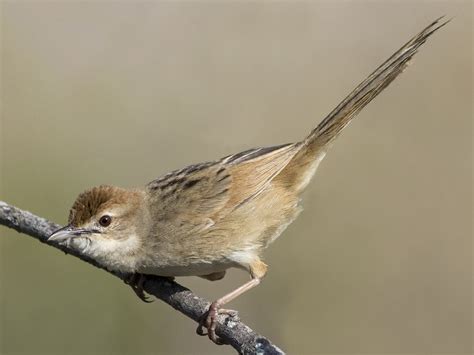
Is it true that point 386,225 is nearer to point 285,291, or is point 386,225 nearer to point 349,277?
point 349,277

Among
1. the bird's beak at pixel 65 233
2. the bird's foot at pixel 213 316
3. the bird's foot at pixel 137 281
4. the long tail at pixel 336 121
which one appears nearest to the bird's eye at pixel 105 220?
the bird's beak at pixel 65 233

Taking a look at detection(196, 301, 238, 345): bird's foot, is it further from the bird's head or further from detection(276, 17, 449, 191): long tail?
detection(276, 17, 449, 191): long tail

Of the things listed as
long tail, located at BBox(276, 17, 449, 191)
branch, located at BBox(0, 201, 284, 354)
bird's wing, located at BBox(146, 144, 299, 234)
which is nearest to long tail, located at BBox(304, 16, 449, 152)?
long tail, located at BBox(276, 17, 449, 191)

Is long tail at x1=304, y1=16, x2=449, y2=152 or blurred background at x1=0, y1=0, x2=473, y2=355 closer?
long tail at x1=304, y1=16, x2=449, y2=152

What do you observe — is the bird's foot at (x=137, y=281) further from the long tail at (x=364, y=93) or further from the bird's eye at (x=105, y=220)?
the long tail at (x=364, y=93)

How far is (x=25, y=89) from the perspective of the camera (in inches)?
330

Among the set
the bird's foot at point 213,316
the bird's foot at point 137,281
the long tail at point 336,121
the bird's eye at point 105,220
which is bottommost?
the bird's foot at point 213,316

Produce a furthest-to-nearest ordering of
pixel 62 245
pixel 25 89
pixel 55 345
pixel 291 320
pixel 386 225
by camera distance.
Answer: pixel 25 89 < pixel 386 225 < pixel 291 320 < pixel 55 345 < pixel 62 245

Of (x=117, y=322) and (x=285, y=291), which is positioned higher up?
(x=285, y=291)

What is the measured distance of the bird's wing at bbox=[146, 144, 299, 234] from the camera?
14.5 feet

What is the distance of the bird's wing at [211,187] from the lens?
443cm

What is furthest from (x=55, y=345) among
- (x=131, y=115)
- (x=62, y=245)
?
(x=131, y=115)

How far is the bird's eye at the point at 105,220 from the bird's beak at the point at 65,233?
10 cm

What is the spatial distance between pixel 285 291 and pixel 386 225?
146cm
